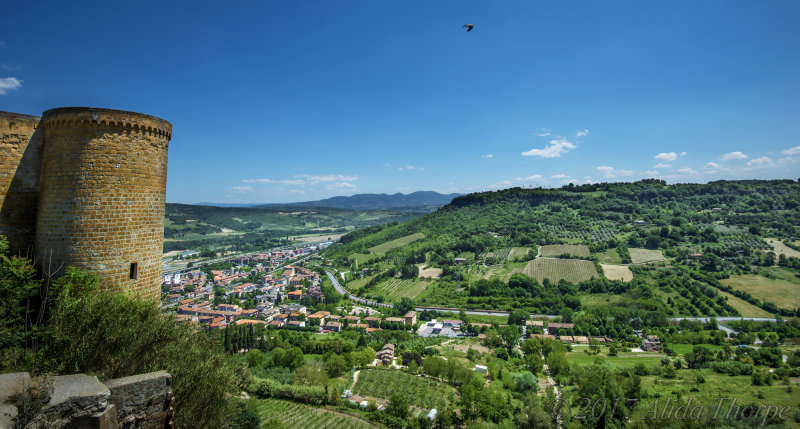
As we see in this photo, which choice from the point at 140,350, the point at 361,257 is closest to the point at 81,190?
the point at 140,350

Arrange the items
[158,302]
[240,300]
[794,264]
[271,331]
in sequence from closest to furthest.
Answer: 1. [158,302]
2. [271,331]
3. [794,264]
4. [240,300]

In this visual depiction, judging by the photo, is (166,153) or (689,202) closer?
(166,153)

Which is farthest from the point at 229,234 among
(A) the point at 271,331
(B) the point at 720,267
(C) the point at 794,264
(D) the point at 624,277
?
(C) the point at 794,264

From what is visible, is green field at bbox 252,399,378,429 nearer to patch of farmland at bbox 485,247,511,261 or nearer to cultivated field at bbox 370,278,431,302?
cultivated field at bbox 370,278,431,302

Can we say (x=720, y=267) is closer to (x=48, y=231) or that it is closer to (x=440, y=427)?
(x=440, y=427)

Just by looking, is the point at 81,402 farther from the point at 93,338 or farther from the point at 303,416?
the point at 303,416

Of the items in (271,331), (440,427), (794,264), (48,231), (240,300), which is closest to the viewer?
(48,231)
